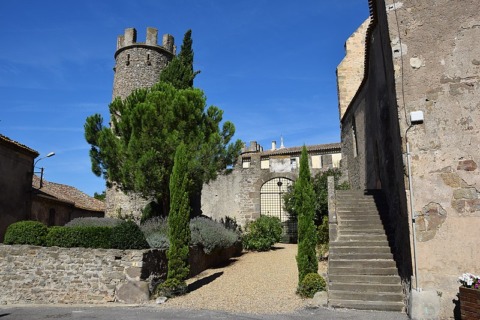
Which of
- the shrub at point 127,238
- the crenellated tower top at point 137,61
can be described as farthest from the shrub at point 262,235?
the crenellated tower top at point 137,61

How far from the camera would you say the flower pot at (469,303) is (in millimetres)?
5277

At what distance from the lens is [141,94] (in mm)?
15508

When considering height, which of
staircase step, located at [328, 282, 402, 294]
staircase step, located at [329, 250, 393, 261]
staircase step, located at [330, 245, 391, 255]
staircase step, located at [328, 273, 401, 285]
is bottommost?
staircase step, located at [328, 282, 402, 294]

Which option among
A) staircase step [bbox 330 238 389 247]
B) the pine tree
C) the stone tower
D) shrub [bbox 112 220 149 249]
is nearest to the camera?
staircase step [bbox 330 238 389 247]

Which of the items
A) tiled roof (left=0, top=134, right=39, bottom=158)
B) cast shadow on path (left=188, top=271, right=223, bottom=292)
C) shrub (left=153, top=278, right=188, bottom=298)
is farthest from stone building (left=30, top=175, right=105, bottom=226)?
shrub (left=153, top=278, right=188, bottom=298)

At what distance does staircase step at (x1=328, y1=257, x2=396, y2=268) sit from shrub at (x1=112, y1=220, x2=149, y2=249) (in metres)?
5.19

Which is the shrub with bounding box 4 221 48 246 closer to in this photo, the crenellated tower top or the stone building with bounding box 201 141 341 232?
the crenellated tower top

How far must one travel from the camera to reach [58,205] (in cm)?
2141

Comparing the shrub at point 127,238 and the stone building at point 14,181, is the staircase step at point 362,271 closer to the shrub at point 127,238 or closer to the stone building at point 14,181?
the shrub at point 127,238

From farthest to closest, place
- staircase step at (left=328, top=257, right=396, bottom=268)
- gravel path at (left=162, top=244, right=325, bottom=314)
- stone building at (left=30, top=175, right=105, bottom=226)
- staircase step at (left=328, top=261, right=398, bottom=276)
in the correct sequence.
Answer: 1. stone building at (left=30, top=175, right=105, bottom=226)
2. gravel path at (left=162, top=244, right=325, bottom=314)
3. staircase step at (left=328, top=257, right=396, bottom=268)
4. staircase step at (left=328, top=261, right=398, bottom=276)

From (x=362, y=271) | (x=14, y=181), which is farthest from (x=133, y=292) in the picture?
(x=14, y=181)

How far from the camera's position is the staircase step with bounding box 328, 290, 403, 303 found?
7.07 meters

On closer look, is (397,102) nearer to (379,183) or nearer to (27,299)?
(379,183)

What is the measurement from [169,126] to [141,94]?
2390 millimetres
